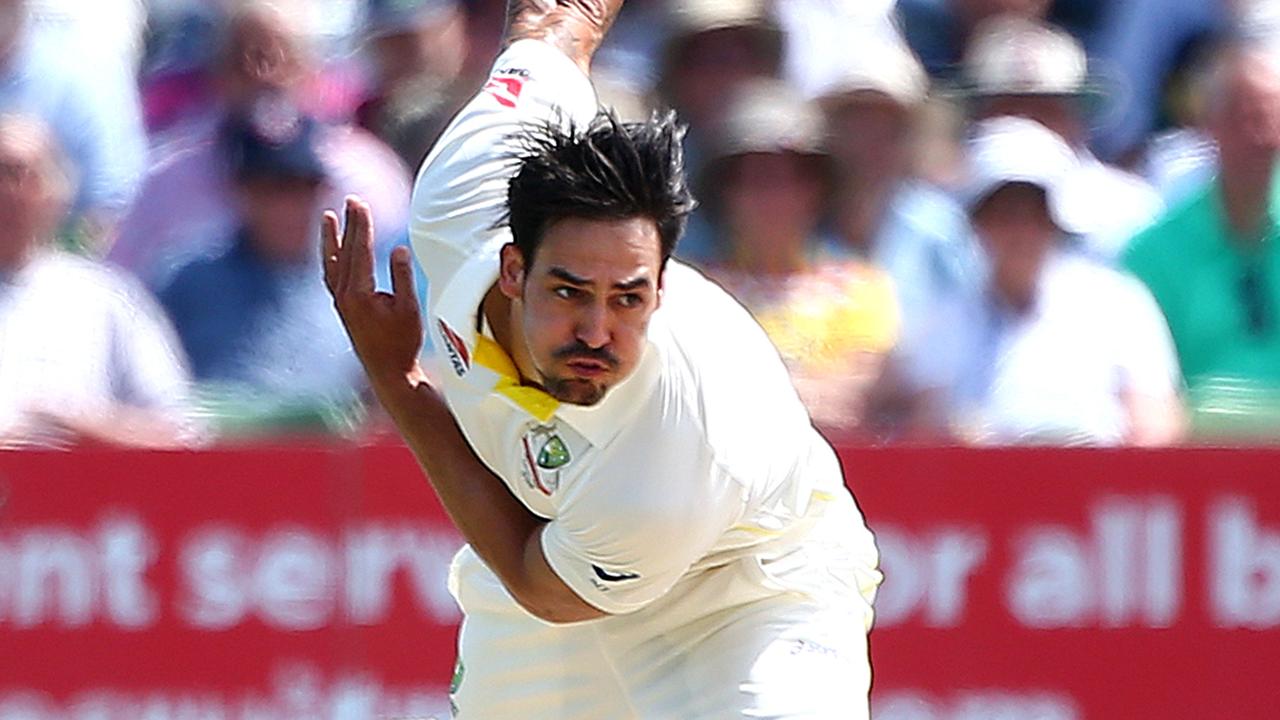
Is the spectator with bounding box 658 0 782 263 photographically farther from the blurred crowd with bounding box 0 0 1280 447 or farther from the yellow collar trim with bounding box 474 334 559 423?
the yellow collar trim with bounding box 474 334 559 423

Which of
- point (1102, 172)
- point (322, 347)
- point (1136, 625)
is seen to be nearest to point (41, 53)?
point (322, 347)

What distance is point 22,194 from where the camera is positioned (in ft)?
16.9

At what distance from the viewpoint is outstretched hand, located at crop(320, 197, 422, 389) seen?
3.37 meters

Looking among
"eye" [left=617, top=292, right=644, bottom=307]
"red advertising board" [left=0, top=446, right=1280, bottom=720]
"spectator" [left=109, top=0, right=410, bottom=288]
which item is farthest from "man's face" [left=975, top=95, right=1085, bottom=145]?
"eye" [left=617, top=292, right=644, bottom=307]

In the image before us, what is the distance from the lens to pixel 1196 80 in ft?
19.4

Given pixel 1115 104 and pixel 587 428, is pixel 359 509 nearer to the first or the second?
pixel 587 428

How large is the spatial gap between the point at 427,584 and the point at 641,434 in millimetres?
1921

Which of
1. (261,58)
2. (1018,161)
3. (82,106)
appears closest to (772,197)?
(1018,161)

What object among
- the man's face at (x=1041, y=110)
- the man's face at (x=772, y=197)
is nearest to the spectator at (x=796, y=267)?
the man's face at (x=772, y=197)

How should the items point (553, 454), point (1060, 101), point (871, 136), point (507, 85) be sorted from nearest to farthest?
point (553, 454)
point (507, 85)
point (871, 136)
point (1060, 101)

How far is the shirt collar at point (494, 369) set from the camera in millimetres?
3008

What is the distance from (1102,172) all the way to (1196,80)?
45cm

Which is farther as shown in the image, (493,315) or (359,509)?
(359,509)

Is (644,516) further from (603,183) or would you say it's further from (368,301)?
(368,301)
